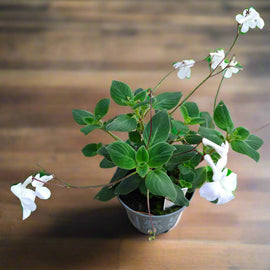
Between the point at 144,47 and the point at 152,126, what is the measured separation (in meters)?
0.98

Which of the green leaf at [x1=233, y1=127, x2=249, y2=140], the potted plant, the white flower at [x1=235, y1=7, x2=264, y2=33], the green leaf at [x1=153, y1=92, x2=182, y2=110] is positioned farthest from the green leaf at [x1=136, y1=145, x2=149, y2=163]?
the white flower at [x1=235, y1=7, x2=264, y2=33]

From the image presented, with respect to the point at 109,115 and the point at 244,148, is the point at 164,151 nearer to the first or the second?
the point at 244,148

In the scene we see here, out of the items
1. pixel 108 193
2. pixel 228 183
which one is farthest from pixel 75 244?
pixel 228 183

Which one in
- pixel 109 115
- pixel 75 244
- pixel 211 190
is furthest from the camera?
pixel 109 115

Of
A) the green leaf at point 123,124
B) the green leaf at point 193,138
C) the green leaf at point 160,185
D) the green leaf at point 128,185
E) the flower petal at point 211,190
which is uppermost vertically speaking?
the green leaf at point 123,124

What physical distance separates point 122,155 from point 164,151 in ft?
0.28

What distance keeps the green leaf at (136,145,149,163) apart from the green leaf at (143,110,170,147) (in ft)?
0.14

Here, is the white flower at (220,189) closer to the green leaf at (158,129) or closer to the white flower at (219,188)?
the white flower at (219,188)

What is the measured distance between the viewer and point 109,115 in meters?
1.36

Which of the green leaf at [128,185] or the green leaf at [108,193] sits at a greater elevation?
the green leaf at [128,185]

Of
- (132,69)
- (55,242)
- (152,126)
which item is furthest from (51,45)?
(152,126)

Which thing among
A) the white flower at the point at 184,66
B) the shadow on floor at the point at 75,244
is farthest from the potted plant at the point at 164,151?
the shadow on floor at the point at 75,244

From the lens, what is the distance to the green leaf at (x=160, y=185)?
669 mm

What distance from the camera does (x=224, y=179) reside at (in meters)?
0.58
